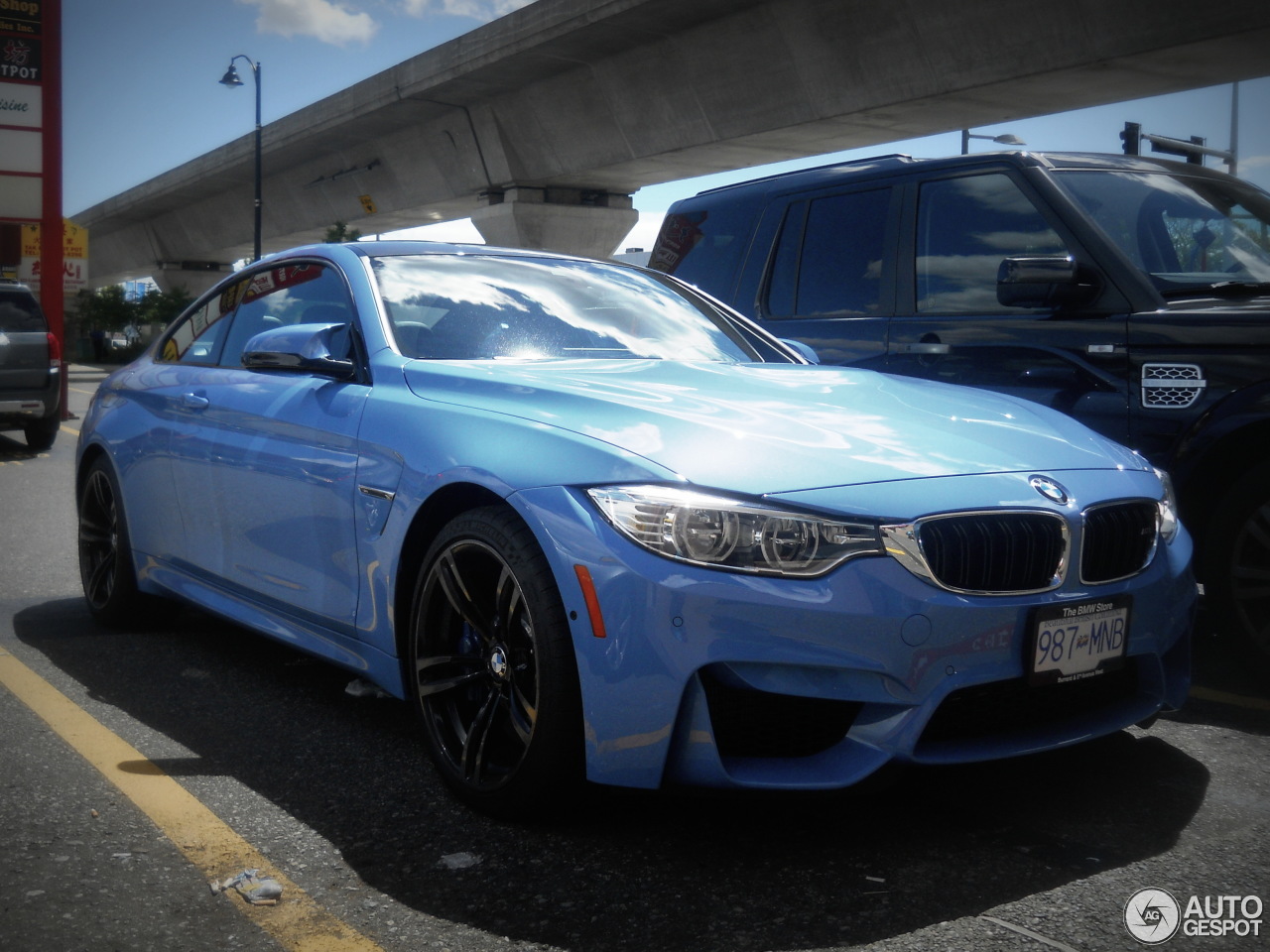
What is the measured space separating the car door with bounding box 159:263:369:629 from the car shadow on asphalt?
1.52 ft

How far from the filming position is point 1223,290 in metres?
4.79

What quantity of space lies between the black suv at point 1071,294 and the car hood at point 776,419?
3.24 ft

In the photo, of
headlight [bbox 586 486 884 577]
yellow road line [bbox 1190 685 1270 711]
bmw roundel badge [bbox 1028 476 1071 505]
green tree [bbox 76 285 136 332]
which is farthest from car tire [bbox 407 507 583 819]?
green tree [bbox 76 285 136 332]

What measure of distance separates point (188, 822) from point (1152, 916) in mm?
2234

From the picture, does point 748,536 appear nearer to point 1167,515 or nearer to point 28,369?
point 1167,515

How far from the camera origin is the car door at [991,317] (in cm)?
484

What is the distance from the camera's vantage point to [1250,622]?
4410mm

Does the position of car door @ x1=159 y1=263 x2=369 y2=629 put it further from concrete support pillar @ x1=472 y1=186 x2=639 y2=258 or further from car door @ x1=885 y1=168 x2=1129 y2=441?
concrete support pillar @ x1=472 y1=186 x2=639 y2=258

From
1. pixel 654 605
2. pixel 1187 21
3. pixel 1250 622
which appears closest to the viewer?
pixel 654 605

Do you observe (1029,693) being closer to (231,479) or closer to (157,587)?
(231,479)

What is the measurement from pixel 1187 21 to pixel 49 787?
1425cm

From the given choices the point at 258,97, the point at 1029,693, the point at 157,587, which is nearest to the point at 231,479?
the point at 157,587

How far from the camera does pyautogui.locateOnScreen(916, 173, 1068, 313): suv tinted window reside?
17.2 ft

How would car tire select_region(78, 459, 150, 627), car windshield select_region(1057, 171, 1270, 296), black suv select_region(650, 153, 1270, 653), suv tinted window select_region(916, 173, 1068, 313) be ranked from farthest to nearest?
car tire select_region(78, 459, 150, 627), suv tinted window select_region(916, 173, 1068, 313), car windshield select_region(1057, 171, 1270, 296), black suv select_region(650, 153, 1270, 653)
